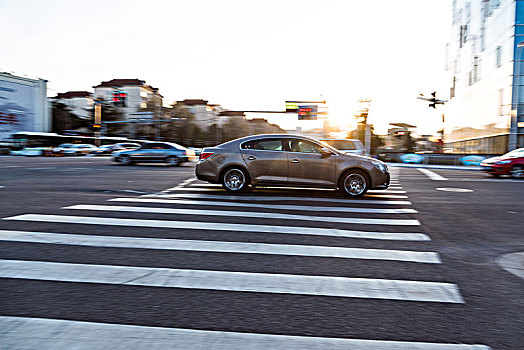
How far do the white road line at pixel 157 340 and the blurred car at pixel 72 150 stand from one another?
54.4 metres

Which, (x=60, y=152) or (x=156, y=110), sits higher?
(x=156, y=110)

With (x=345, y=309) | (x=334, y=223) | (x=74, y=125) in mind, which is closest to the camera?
(x=345, y=309)

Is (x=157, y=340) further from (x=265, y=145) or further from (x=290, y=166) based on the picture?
(x=265, y=145)

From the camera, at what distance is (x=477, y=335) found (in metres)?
2.95

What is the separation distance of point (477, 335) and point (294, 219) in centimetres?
454

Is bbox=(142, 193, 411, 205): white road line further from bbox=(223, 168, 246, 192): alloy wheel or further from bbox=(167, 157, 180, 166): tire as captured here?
bbox=(167, 157, 180, 166): tire

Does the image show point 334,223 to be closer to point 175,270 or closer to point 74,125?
point 175,270

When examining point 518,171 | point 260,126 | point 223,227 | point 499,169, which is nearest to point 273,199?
point 223,227

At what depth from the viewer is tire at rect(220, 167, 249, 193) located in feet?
35.9

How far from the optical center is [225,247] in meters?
5.24

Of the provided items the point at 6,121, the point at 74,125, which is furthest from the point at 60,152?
the point at 74,125

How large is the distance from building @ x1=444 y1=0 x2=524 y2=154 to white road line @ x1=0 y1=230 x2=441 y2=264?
1054 inches

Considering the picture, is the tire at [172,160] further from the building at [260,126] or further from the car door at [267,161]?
the building at [260,126]

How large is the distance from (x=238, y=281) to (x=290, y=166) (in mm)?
6823
